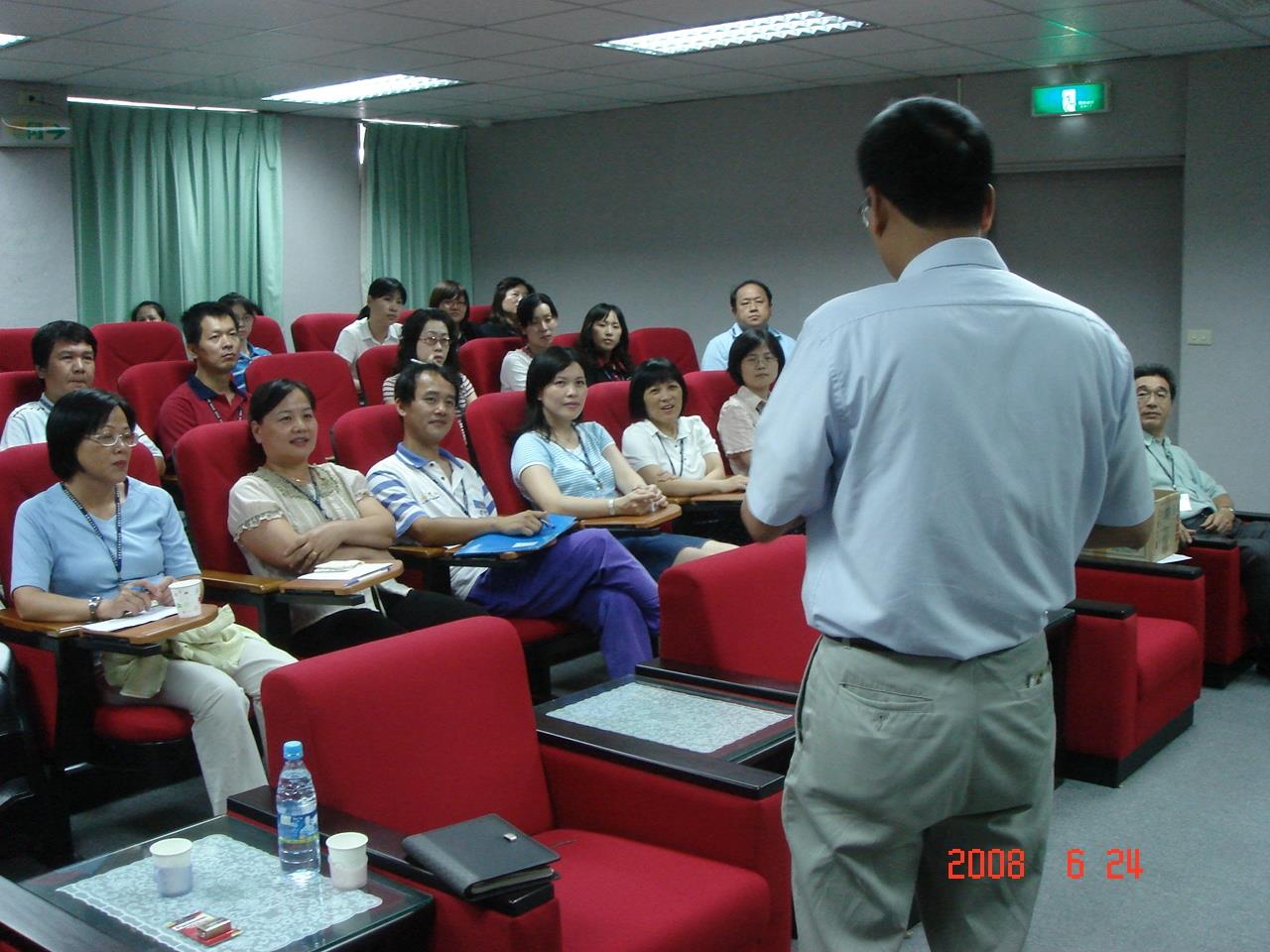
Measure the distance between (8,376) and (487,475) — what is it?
187 centimetres

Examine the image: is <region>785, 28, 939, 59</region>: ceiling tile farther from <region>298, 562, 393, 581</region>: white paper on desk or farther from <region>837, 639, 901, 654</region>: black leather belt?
<region>837, 639, 901, 654</region>: black leather belt

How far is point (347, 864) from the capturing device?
1637 mm

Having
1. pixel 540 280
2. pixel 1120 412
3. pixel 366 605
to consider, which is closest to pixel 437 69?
pixel 540 280

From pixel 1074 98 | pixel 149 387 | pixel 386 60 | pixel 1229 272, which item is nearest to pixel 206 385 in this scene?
pixel 149 387

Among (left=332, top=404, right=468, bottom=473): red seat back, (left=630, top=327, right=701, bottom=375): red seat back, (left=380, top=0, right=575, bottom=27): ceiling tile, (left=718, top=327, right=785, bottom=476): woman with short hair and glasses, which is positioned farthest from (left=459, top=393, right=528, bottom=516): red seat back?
(left=630, top=327, right=701, bottom=375): red seat back

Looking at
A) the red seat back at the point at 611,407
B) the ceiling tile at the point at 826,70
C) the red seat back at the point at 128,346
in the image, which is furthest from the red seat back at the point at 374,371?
the ceiling tile at the point at 826,70

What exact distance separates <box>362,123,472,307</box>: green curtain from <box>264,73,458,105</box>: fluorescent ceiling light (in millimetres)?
1144

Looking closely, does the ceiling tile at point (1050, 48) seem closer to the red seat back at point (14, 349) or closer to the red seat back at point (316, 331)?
the red seat back at point (316, 331)

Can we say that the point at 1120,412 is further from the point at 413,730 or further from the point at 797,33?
the point at 797,33

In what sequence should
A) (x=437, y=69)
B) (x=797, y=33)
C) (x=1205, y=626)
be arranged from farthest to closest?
(x=437, y=69) → (x=797, y=33) → (x=1205, y=626)

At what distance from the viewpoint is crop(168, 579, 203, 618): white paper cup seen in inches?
107

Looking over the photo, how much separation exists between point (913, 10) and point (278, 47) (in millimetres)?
3048

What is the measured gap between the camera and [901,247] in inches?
55.5

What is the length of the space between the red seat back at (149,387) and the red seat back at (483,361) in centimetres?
145
